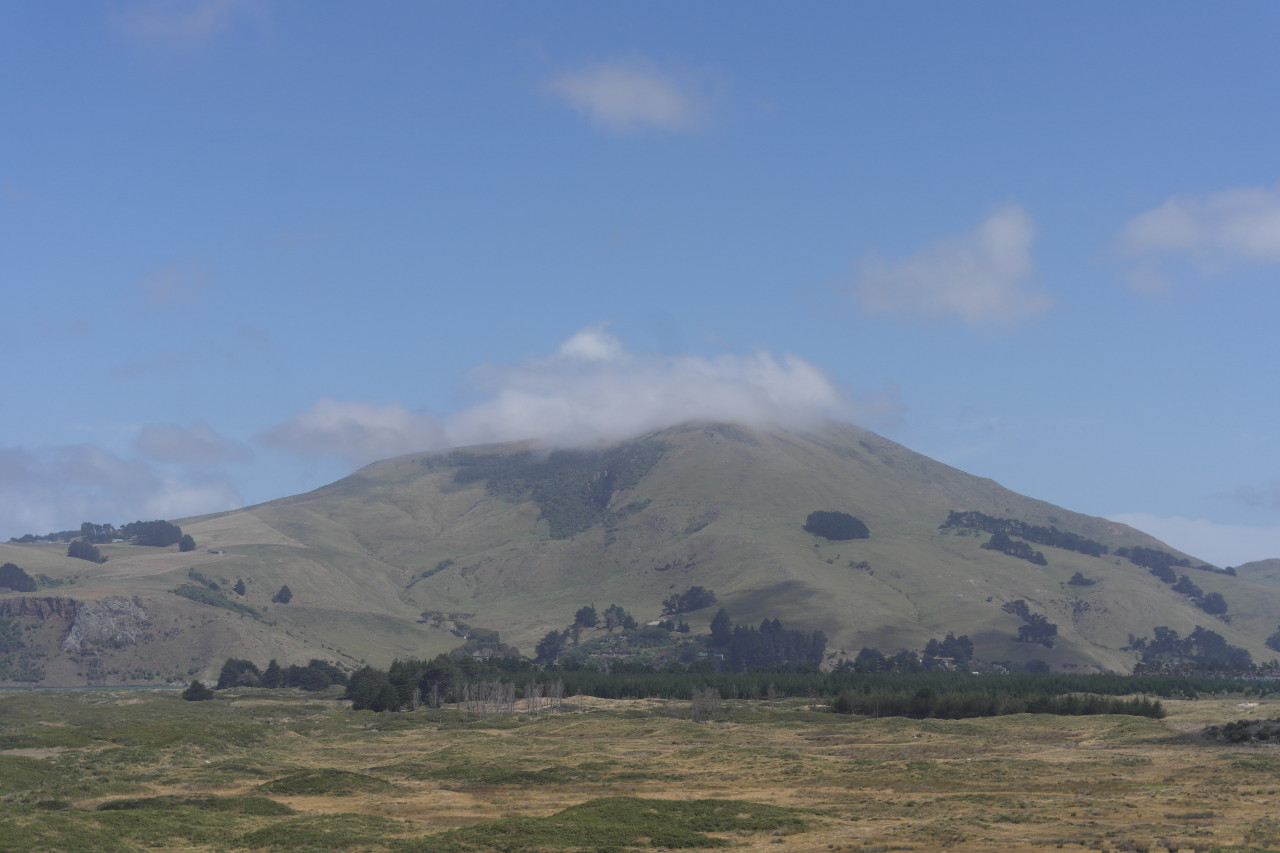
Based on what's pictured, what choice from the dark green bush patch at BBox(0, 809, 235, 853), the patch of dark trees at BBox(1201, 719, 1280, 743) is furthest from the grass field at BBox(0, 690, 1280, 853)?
the patch of dark trees at BBox(1201, 719, 1280, 743)

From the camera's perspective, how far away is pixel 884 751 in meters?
142

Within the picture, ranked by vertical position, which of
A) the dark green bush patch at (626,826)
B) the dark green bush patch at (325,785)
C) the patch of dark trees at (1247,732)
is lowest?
the dark green bush patch at (325,785)

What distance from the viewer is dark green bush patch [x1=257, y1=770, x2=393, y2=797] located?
319ft

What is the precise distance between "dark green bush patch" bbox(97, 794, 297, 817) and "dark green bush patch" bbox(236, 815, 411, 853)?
593 cm

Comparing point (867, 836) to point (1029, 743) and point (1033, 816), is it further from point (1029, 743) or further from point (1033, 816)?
point (1029, 743)

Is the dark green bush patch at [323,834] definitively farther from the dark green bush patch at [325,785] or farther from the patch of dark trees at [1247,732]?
the patch of dark trees at [1247,732]

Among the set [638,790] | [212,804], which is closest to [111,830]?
[212,804]

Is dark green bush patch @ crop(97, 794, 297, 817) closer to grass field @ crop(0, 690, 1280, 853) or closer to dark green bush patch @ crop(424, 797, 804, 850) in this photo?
grass field @ crop(0, 690, 1280, 853)

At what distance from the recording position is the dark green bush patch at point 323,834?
2788 inches

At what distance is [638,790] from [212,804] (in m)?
35.3

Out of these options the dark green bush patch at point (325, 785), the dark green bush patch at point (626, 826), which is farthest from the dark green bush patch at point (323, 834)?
the dark green bush patch at point (325, 785)

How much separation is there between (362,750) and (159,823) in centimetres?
8174

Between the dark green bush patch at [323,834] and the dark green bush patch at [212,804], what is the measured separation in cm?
593

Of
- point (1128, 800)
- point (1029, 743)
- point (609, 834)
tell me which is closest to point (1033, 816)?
point (1128, 800)
